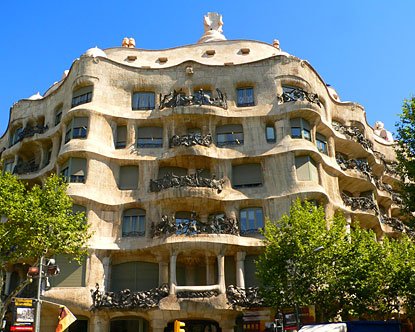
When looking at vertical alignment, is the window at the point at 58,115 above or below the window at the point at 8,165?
above

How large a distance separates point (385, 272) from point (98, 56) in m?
23.7

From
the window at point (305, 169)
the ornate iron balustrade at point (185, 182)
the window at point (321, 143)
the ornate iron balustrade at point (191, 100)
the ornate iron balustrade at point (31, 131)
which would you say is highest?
the ornate iron balustrade at point (191, 100)

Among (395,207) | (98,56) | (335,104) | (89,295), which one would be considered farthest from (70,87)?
(395,207)

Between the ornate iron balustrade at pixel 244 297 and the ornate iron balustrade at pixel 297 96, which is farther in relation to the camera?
the ornate iron balustrade at pixel 297 96

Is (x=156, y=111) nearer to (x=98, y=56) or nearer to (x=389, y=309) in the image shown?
(x=98, y=56)

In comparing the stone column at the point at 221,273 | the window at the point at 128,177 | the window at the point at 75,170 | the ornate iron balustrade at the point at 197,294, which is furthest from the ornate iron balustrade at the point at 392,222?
the window at the point at 75,170

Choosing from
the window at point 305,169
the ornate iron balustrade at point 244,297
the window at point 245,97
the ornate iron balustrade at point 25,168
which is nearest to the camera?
the ornate iron balustrade at point 244,297

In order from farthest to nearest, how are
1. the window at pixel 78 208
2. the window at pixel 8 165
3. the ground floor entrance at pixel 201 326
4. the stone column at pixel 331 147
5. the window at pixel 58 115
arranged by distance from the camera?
the window at pixel 8 165
the window at pixel 58 115
the stone column at pixel 331 147
the ground floor entrance at pixel 201 326
the window at pixel 78 208

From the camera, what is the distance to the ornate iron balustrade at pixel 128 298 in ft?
91.7

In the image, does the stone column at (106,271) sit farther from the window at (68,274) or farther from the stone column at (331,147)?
the stone column at (331,147)

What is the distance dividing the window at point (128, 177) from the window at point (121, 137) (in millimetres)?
1708

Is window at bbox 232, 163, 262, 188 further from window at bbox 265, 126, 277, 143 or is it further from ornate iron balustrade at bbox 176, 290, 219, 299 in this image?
ornate iron balustrade at bbox 176, 290, 219, 299

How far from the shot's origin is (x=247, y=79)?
35.3 meters

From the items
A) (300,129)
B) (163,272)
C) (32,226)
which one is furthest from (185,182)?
(32,226)
